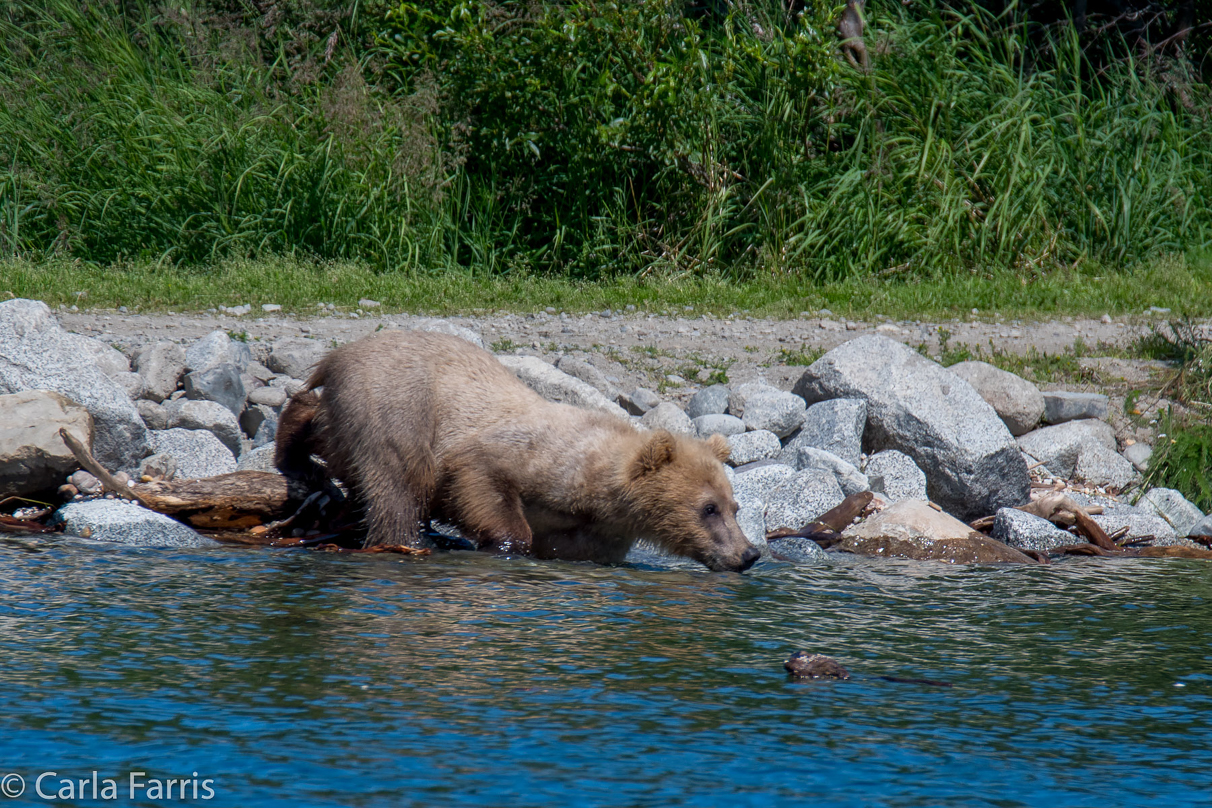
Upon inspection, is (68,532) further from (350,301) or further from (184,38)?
(184,38)

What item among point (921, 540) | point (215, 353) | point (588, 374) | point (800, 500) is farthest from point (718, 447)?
point (215, 353)

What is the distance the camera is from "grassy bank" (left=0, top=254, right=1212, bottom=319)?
33.7ft

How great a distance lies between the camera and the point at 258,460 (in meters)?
6.95

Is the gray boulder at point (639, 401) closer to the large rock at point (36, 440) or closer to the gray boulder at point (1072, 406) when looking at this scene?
the gray boulder at point (1072, 406)

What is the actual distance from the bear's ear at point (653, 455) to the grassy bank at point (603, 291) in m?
4.46

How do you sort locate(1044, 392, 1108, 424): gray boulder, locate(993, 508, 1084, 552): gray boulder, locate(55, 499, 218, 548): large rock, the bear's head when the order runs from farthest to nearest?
locate(1044, 392, 1108, 424): gray boulder
locate(993, 508, 1084, 552): gray boulder
the bear's head
locate(55, 499, 218, 548): large rock

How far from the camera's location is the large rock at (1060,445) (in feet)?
26.2

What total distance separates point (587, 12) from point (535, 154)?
1.45 meters

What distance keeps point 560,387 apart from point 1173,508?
363 cm

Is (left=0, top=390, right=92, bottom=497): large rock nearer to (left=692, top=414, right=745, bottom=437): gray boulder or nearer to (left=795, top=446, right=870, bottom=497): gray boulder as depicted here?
(left=692, top=414, right=745, bottom=437): gray boulder

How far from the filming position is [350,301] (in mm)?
10234

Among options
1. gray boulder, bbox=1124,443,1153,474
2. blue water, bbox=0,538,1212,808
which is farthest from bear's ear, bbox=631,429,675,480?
gray boulder, bbox=1124,443,1153,474

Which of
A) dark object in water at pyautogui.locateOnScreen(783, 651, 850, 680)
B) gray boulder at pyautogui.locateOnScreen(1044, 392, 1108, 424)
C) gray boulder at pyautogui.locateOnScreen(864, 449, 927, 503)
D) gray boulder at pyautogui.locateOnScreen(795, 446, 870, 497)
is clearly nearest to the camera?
dark object in water at pyautogui.locateOnScreen(783, 651, 850, 680)

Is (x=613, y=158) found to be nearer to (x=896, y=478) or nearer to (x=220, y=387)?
(x=220, y=387)
